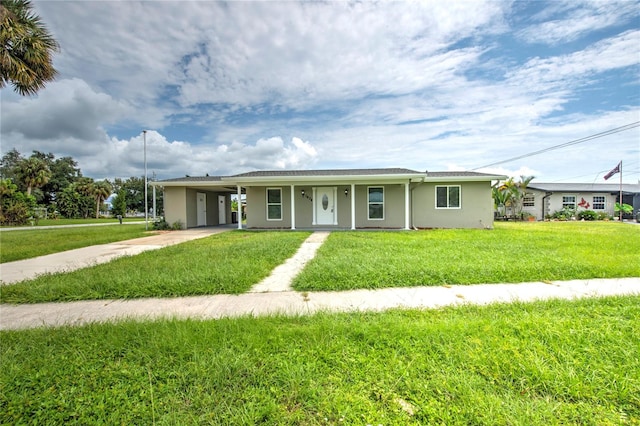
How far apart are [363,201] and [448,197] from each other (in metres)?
4.23

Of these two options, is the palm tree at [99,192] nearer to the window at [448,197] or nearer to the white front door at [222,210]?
the white front door at [222,210]

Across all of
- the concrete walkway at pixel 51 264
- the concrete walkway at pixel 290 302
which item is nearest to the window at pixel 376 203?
the concrete walkway at pixel 290 302

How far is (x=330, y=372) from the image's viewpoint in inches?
81.0

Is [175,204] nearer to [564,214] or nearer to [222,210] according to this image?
[222,210]

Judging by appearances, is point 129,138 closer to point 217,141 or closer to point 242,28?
point 217,141

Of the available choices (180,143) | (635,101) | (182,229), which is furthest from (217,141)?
(635,101)

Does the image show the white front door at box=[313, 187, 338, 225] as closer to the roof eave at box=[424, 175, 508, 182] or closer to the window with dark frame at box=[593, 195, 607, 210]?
the roof eave at box=[424, 175, 508, 182]

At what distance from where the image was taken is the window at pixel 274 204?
1402cm

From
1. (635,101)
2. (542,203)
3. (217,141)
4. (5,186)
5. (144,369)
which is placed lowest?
(144,369)

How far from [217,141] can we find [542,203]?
24898mm

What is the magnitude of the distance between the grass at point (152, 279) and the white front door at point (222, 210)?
→ 12.6m

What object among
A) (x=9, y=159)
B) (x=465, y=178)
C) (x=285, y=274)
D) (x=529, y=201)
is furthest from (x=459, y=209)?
(x=9, y=159)

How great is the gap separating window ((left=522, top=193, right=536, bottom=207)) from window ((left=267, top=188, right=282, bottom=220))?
19.7 metres

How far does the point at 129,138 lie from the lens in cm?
1723
